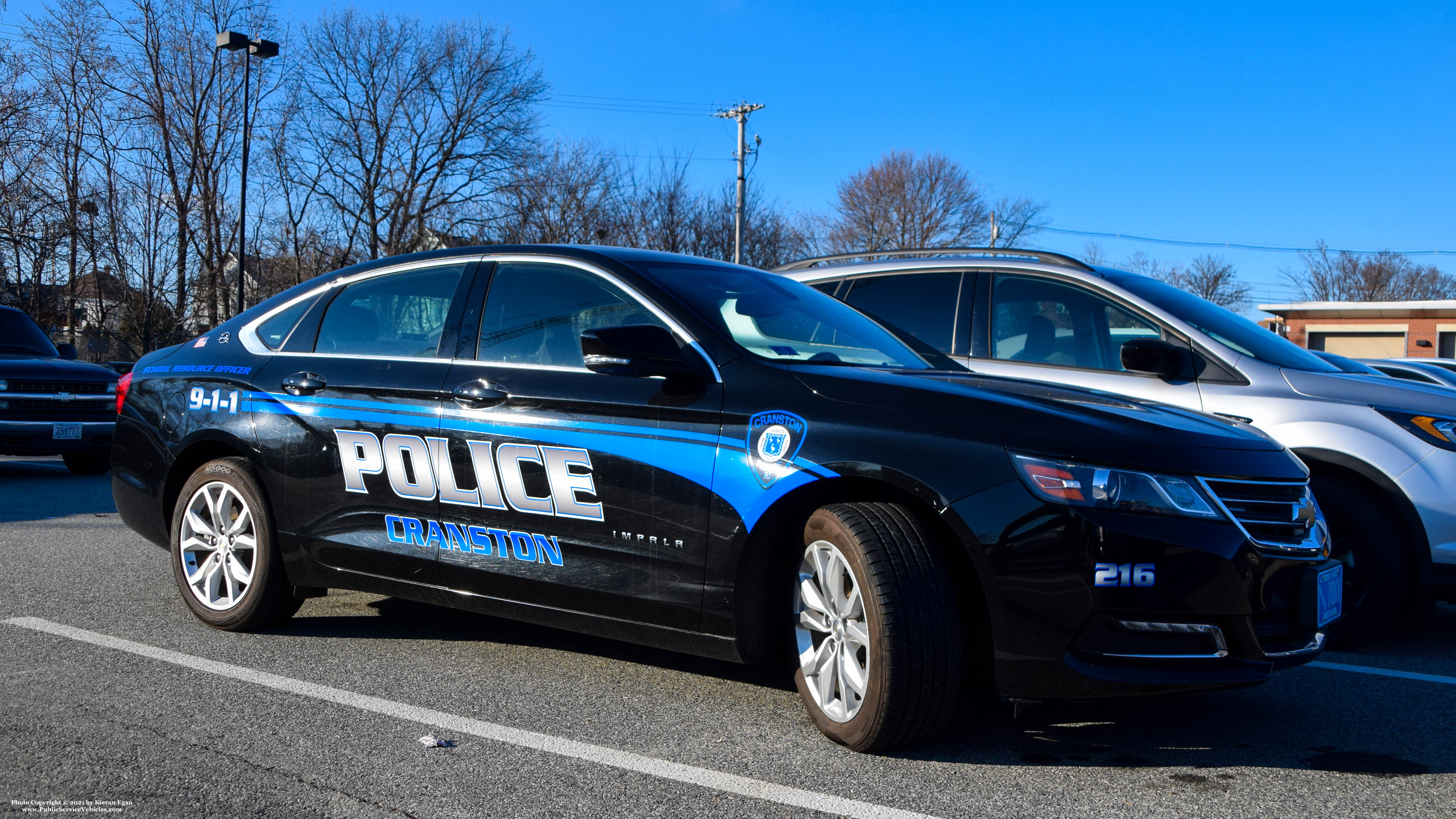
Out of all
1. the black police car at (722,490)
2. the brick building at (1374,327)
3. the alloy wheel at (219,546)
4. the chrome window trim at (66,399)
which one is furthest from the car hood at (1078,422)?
the brick building at (1374,327)

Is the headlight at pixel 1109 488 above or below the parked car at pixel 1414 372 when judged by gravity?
below

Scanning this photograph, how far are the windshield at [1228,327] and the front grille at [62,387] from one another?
387 inches

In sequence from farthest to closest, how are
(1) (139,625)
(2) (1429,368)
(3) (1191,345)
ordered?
(2) (1429,368) < (3) (1191,345) < (1) (139,625)

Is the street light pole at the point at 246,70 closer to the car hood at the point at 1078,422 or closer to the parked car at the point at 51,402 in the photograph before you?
the parked car at the point at 51,402

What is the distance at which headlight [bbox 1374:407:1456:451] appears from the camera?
196 inches

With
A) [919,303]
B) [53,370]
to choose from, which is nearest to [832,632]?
[919,303]

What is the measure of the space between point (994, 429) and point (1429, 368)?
8.65m

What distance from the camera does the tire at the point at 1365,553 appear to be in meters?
5.04

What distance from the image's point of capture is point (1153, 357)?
540 centimetres

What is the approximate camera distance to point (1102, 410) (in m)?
3.41

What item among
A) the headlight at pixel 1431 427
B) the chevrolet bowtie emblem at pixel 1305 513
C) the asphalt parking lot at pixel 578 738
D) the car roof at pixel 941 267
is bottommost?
the asphalt parking lot at pixel 578 738

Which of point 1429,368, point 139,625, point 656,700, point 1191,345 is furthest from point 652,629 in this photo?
point 1429,368

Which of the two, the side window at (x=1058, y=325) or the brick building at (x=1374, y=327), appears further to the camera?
the brick building at (x=1374, y=327)

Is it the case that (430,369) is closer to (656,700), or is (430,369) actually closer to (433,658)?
(433,658)
